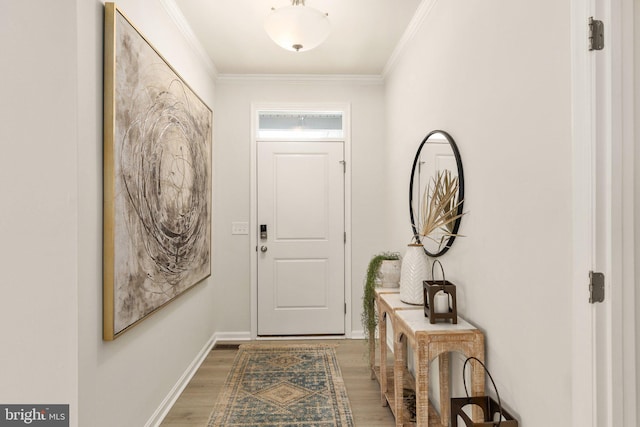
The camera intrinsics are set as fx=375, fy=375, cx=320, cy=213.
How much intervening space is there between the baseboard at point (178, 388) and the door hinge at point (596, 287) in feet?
7.36

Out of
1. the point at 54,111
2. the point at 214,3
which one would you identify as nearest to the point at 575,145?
the point at 54,111

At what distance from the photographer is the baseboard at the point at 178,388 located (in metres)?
2.22

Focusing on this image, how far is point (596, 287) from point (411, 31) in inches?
91.2

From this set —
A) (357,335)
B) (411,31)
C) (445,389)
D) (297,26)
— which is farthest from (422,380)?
(411,31)

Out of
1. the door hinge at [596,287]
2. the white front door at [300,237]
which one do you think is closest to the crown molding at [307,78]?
the white front door at [300,237]

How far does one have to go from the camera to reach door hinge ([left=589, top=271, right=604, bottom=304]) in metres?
1.07

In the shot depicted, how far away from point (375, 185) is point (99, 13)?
9.00 ft

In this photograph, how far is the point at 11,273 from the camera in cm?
149

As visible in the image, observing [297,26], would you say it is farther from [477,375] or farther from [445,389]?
[445,389]

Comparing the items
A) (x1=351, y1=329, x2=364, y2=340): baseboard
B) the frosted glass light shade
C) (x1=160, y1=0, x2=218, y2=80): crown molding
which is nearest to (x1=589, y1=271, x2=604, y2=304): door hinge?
the frosted glass light shade

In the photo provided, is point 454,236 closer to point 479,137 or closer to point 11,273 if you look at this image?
point 479,137

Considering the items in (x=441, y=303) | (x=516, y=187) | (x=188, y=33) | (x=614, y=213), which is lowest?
(x=441, y=303)

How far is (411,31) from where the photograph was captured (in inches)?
109

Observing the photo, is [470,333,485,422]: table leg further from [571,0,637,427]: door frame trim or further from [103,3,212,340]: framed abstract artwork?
[103,3,212,340]: framed abstract artwork
